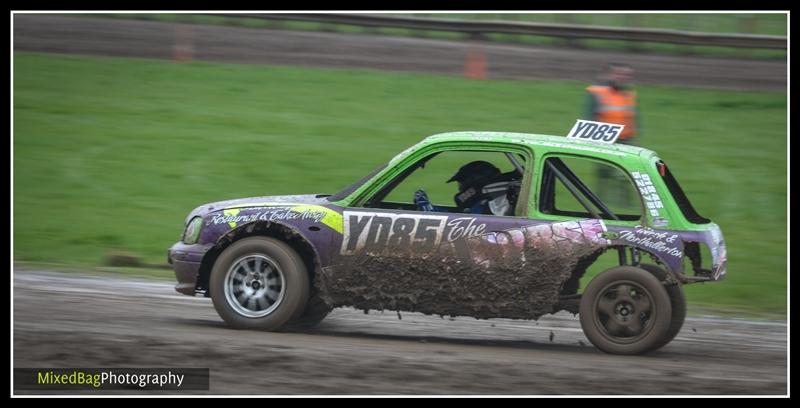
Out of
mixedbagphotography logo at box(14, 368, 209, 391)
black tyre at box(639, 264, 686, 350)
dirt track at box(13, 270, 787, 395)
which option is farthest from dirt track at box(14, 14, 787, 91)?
mixedbagphotography logo at box(14, 368, 209, 391)

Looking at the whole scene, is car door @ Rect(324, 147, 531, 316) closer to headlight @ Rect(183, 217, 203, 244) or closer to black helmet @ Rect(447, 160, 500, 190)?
black helmet @ Rect(447, 160, 500, 190)

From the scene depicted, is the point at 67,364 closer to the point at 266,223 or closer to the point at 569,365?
the point at 266,223

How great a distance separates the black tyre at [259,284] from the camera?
8.51 meters

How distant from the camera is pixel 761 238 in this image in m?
14.2

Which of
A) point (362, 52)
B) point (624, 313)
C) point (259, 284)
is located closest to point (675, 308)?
point (624, 313)

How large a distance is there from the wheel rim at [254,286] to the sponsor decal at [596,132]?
2496 millimetres

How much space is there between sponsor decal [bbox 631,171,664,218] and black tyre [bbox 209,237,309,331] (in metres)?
2.54

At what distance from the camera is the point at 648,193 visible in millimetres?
8328

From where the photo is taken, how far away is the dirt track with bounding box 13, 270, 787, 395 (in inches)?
291

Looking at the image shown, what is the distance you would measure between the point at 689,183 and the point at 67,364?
1113 cm

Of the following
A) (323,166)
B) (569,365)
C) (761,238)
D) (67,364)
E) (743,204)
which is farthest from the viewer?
(323,166)
